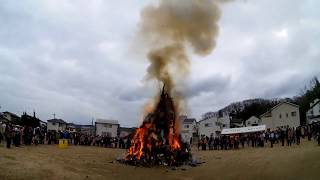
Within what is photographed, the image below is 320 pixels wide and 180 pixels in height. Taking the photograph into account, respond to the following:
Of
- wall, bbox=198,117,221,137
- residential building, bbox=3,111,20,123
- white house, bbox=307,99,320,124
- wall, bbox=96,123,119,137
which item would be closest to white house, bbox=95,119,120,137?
wall, bbox=96,123,119,137

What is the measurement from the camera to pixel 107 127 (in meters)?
100

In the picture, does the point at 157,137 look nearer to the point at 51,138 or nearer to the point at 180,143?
the point at 180,143

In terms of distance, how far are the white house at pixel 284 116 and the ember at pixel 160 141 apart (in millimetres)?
43996

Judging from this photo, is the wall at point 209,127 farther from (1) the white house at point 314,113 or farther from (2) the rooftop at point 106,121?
(2) the rooftop at point 106,121

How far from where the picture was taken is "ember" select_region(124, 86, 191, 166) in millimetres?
33281

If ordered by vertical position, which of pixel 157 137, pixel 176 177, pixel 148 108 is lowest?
pixel 176 177

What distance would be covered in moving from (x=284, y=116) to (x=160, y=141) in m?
48.2

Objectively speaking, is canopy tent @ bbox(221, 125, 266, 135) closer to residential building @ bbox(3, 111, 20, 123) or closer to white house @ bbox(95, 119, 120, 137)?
white house @ bbox(95, 119, 120, 137)

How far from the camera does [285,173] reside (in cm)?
2389

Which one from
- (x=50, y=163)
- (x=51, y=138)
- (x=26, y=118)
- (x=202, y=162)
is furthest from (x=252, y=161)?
(x=26, y=118)

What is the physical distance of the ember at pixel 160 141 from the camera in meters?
33.3

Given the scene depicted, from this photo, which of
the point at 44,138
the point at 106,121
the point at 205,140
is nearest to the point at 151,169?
the point at 44,138

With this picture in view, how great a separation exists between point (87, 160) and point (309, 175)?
17325mm

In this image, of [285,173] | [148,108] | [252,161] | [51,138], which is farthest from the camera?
[51,138]
